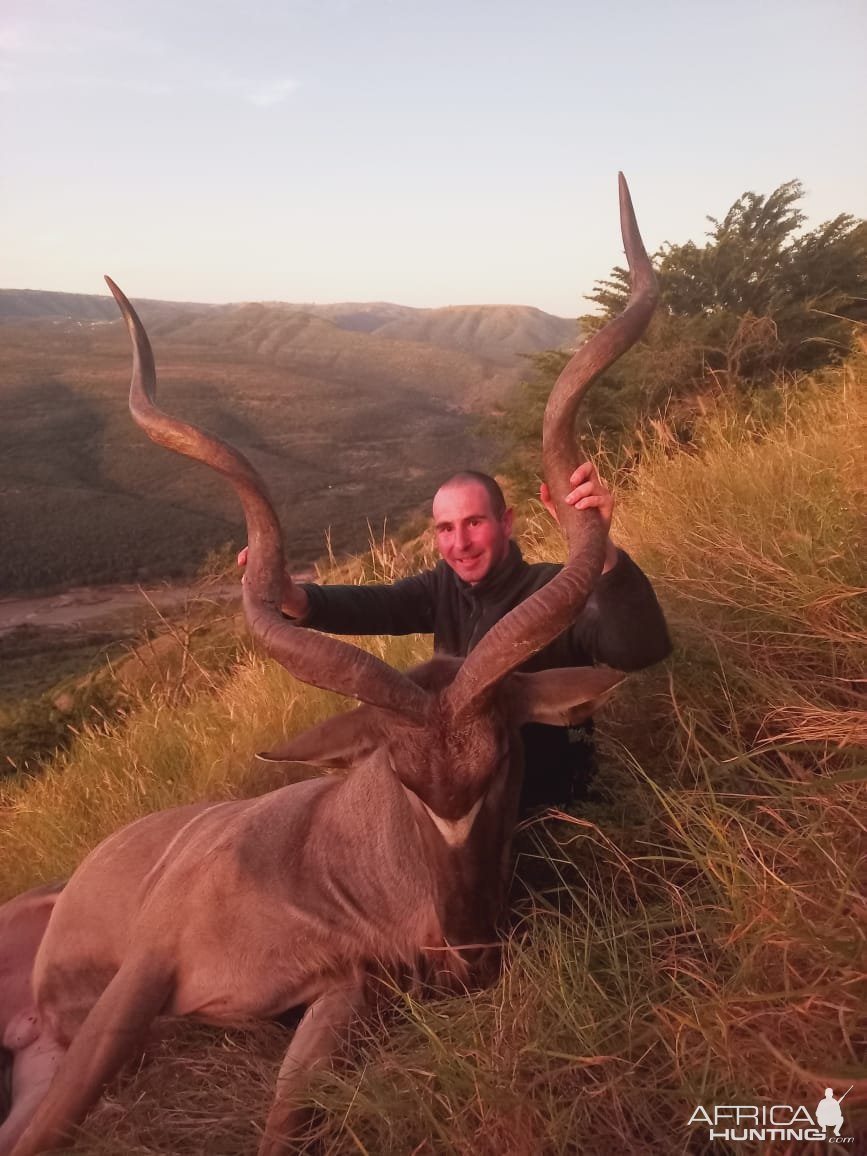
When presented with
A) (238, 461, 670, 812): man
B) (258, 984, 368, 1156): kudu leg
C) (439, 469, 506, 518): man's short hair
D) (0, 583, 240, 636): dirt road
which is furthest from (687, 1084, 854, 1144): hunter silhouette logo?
(0, 583, 240, 636): dirt road

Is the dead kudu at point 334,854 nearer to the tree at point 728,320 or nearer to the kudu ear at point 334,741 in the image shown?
the kudu ear at point 334,741

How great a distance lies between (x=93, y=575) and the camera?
4066cm

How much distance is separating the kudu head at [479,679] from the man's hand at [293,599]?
0.61m

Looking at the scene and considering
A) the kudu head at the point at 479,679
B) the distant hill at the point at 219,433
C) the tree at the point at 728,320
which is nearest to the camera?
the kudu head at the point at 479,679

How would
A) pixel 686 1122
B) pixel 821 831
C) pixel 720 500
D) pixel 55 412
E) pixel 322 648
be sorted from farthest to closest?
pixel 55 412 < pixel 720 500 < pixel 322 648 < pixel 821 831 < pixel 686 1122

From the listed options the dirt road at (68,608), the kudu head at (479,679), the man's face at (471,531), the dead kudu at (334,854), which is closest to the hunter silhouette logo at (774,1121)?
the dead kudu at (334,854)

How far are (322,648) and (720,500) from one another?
3.85 m

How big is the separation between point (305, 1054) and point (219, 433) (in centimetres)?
2009

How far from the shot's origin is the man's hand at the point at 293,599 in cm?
438

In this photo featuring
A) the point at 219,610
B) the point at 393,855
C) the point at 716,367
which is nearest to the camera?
the point at 393,855

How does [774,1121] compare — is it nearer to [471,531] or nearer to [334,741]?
[334,741]

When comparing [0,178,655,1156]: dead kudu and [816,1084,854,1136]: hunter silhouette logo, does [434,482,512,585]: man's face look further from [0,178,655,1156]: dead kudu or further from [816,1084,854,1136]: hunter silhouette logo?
[816,1084,854,1136]: hunter silhouette logo

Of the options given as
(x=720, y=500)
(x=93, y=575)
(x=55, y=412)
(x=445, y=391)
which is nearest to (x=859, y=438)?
(x=720, y=500)

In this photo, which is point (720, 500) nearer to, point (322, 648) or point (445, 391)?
point (322, 648)
